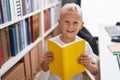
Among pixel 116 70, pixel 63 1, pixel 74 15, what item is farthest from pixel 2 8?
pixel 63 1

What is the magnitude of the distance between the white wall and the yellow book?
183 centimetres

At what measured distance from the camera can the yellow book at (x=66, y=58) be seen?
1051mm

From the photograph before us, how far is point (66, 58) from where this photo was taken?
1.06 meters

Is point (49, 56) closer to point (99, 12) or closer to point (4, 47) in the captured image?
point (4, 47)

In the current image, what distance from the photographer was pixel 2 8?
1455 mm

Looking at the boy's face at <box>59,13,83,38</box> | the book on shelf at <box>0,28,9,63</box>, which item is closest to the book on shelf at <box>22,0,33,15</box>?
the book on shelf at <box>0,28,9,63</box>

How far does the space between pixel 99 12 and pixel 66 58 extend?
2.07 metres

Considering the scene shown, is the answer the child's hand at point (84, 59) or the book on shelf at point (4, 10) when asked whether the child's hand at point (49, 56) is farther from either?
the book on shelf at point (4, 10)

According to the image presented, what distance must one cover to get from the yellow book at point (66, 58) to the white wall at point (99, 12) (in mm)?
1829

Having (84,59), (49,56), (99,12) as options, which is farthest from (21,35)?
(99,12)

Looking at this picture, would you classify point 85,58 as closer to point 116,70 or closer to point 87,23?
point 116,70

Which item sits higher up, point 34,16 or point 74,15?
point 74,15

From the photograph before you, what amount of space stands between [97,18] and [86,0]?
32 cm

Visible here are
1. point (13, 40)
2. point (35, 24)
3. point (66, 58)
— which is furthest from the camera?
point (35, 24)
